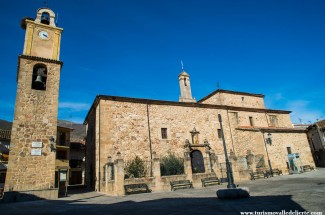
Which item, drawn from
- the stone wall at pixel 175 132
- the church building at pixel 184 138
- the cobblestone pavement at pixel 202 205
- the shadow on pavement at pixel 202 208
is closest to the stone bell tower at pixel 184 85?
the church building at pixel 184 138

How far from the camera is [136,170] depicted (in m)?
13.8

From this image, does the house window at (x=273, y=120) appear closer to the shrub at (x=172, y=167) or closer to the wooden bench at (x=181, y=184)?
the shrub at (x=172, y=167)

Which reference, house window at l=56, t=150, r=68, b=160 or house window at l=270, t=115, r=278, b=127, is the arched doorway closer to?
house window at l=270, t=115, r=278, b=127

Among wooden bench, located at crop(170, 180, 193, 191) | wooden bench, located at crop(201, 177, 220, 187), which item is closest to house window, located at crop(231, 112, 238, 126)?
wooden bench, located at crop(201, 177, 220, 187)

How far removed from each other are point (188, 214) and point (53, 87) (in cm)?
1245

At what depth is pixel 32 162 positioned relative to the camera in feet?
38.4

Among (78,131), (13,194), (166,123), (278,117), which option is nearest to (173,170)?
(166,123)

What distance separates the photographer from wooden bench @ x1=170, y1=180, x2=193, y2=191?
1262cm

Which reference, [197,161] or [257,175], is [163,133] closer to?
[197,161]

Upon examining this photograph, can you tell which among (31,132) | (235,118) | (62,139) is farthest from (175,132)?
(62,139)

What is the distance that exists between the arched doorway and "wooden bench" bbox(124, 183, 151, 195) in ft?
17.7

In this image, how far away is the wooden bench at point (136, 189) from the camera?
11.7 meters

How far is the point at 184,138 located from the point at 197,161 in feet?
7.71

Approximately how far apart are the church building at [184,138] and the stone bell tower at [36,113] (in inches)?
136
